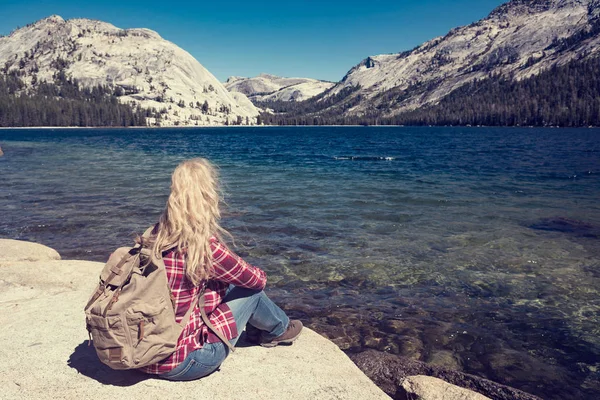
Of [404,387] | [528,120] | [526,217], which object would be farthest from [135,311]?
[528,120]

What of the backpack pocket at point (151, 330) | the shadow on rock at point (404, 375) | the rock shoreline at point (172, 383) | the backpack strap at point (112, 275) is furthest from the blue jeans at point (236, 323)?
the shadow on rock at point (404, 375)

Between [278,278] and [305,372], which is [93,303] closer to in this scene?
[305,372]

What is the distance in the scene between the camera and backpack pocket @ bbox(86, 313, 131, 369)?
434 cm

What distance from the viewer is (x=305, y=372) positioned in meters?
6.07

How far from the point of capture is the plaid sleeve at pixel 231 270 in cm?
481

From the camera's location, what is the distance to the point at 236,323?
5516 millimetres

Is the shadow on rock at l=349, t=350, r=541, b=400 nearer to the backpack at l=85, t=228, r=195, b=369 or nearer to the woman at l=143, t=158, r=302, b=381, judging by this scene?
the woman at l=143, t=158, r=302, b=381

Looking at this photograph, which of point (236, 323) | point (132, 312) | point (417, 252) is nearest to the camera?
point (132, 312)

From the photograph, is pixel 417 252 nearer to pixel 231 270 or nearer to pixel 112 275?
pixel 231 270

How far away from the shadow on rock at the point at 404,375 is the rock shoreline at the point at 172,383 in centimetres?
3

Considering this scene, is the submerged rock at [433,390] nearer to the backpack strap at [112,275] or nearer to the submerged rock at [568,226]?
the backpack strap at [112,275]

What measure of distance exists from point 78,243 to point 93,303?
39.5 ft

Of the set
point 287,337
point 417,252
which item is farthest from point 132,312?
point 417,252

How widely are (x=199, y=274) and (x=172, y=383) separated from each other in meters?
1.76
